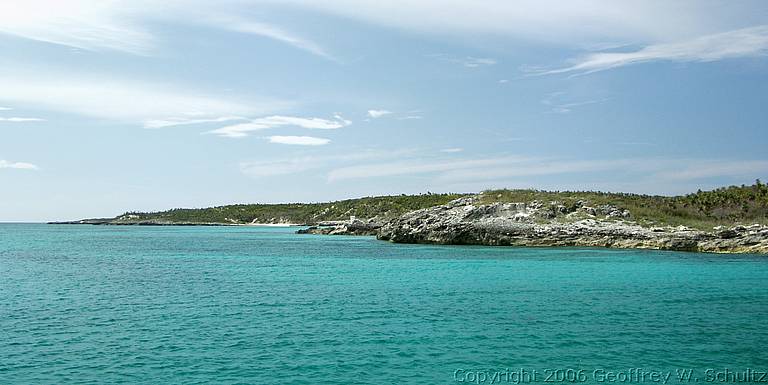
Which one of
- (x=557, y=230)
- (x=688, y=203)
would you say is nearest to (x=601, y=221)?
(x=557, y=230)

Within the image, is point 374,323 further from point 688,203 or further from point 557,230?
point 688,203

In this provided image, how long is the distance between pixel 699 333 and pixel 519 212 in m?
61.2

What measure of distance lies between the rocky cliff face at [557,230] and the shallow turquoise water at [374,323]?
21664 millimetres

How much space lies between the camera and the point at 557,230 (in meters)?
78.8

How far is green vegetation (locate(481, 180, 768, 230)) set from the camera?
76062mm

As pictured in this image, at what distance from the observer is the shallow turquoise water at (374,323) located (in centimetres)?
1931

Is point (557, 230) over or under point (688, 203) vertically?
under

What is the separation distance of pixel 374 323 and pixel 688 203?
242 ft

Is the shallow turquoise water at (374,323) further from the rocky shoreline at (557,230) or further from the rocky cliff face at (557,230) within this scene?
the rocky shoreline at (557,230)

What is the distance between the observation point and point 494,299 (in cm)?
3294

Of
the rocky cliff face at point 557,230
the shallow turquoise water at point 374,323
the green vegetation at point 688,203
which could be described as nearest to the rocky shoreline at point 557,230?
the rocky cliff face at point 557,230

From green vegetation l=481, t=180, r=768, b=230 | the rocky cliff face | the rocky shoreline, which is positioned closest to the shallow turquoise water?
the rocky cliff face

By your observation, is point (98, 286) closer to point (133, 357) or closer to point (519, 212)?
point (133, 357)

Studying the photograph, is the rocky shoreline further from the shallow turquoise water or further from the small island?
the shallow turquoise water
